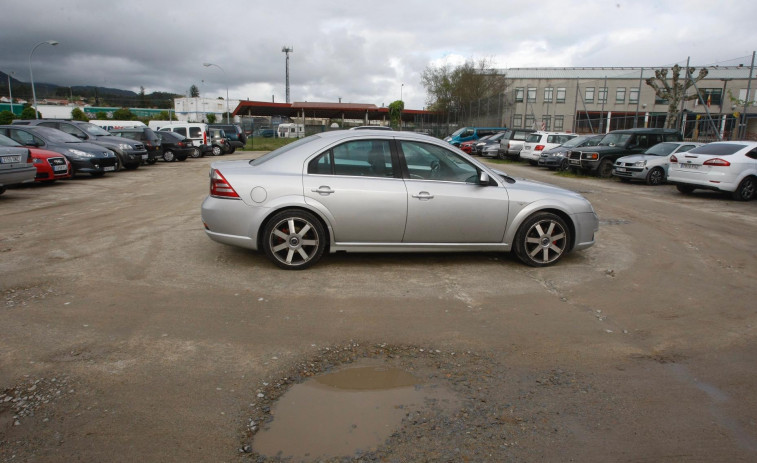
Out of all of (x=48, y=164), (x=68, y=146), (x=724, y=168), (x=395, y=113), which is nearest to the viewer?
(x=724, y=168)

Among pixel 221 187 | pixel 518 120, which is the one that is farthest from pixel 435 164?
pixel 518 120

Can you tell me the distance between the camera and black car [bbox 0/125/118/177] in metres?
14.8

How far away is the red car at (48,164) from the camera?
1334 centimetres

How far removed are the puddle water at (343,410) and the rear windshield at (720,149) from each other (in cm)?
1314

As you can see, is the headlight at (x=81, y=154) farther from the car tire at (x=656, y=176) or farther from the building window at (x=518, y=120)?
the building window at (x=518, y=120)

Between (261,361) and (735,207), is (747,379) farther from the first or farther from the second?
(735,207)

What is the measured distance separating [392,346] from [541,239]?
3011mm

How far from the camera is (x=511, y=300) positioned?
16.9ft

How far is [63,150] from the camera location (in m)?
15.1

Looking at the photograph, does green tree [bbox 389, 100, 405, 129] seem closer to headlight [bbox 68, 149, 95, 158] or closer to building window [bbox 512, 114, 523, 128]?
building window [bbox 512, 114, 523, 128]

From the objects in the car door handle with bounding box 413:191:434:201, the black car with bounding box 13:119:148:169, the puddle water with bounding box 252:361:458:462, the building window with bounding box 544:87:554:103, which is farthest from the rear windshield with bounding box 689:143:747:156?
the building window with bounding box 544:87:554:103

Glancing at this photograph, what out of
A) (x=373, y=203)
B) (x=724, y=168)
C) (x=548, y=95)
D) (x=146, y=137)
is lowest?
(x=373, y=203)

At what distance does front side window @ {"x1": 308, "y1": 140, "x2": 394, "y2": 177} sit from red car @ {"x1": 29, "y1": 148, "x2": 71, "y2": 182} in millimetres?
10865

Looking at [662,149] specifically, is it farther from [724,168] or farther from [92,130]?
[92,130]
